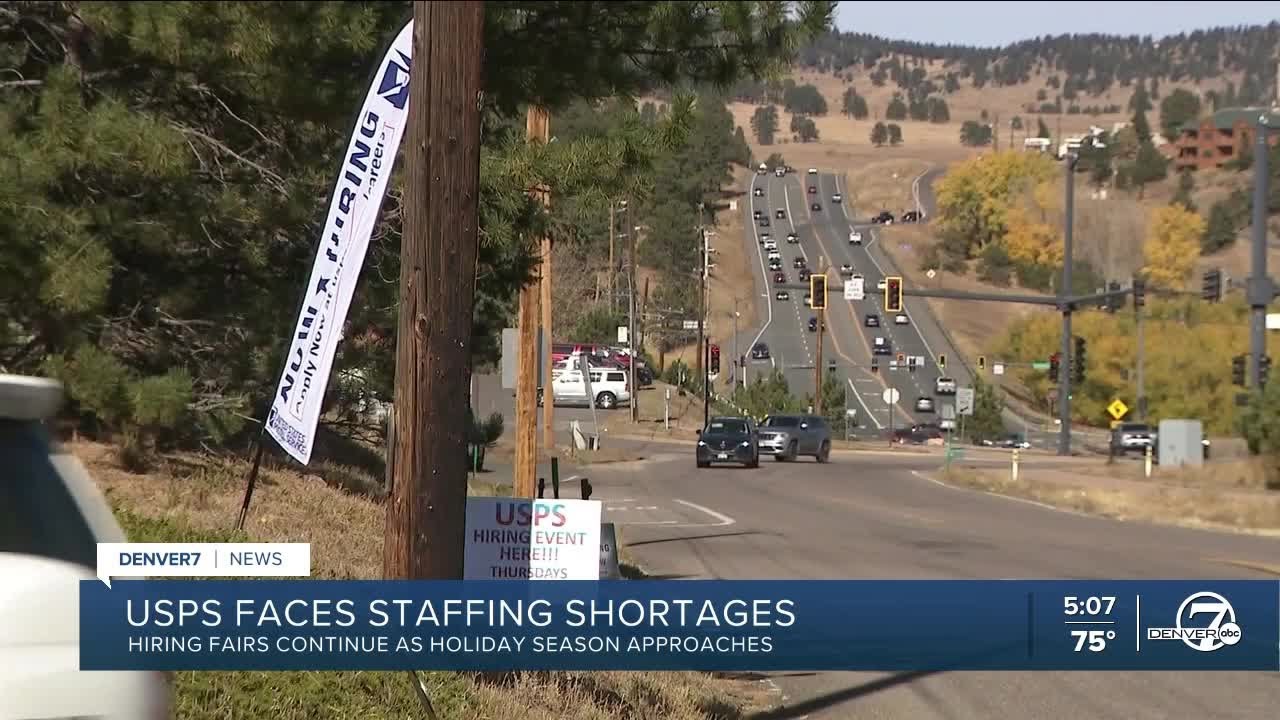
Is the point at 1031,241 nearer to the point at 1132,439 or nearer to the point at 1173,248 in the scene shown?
the point at 1173,248

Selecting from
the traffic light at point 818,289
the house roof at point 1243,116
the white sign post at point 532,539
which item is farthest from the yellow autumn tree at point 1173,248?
the white sign post at point 532,539

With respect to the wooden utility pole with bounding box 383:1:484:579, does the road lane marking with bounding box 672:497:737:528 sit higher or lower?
lower

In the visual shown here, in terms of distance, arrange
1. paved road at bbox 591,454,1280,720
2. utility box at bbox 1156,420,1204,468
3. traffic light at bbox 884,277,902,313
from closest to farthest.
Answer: paved road at bbox 591,454,1280,720 < traffic light at bbox 884,277,902,313 < utility box at bbox 1156,420,1204,468

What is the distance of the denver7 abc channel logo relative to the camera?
8.36 metres

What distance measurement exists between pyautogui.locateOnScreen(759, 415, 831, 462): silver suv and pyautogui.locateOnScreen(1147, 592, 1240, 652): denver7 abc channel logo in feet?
157

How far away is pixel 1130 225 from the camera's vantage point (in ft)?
545

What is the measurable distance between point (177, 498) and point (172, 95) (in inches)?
142

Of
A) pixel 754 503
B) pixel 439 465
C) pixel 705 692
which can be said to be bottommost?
pixel 754 503

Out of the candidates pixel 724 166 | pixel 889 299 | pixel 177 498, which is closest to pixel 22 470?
pixel 177 498

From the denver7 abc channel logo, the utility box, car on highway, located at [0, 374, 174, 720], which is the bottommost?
the utility box

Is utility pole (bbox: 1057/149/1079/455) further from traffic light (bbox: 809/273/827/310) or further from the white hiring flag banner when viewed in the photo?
the white hiring flag banner

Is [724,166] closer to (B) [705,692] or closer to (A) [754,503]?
(A) [754,503]

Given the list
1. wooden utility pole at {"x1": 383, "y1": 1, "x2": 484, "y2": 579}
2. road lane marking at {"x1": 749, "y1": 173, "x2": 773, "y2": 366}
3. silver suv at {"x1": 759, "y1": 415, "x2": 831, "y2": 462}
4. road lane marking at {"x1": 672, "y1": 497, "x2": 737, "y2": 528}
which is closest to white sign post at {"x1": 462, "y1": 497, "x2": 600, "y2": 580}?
wooden utility pole at {"x1": 383, "y1": 1, "x2": 484, "y2": 579}

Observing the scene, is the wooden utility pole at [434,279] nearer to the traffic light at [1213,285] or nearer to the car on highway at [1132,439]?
the traffic light at [1213,285]
